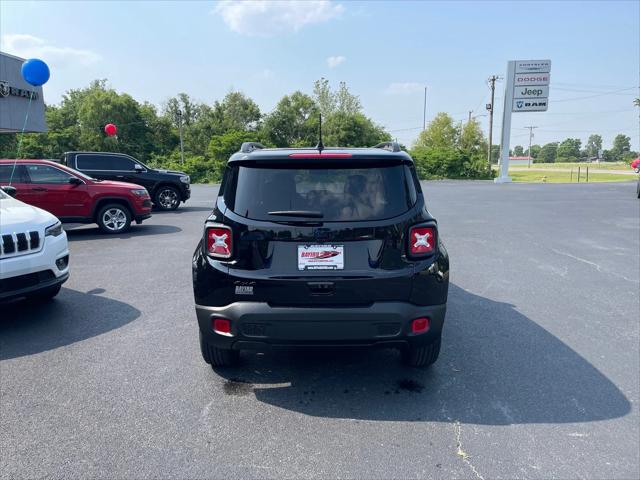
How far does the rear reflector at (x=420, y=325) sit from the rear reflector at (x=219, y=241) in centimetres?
137

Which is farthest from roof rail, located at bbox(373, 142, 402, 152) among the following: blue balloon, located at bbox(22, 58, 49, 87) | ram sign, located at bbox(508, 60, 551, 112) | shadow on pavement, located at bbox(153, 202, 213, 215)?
ram sign, located at bbox(508, 60, 551, 112)

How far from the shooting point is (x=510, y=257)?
7.96 metres

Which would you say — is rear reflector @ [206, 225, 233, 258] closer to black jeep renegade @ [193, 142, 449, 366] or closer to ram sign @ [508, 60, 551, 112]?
black jeep renegade @ [193, 142, 449, 366]

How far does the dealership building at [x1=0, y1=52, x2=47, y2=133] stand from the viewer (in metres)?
23.6

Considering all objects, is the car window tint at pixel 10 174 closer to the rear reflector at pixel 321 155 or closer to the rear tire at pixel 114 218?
the rear tire at pixel 114 218

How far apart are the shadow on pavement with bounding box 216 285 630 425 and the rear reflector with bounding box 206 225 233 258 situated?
3.35 feet

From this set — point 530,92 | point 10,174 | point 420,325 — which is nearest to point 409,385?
point 420,325

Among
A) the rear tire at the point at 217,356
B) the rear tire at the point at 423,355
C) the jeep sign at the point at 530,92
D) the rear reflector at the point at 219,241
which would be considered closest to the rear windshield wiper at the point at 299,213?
the rear reflector at the point at 219,241

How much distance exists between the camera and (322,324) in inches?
117

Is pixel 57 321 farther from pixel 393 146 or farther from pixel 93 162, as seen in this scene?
pixel 93 162

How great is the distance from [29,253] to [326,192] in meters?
3.44

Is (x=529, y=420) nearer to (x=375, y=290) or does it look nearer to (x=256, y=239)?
(x=375, y=290)

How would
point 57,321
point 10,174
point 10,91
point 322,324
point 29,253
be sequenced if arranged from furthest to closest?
point 10,91
point 10,174
point 57,321
point 29,253
point 322,324

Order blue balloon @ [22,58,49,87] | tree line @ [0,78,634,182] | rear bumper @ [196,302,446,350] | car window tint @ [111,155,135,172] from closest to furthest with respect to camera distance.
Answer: rear bumper @ [196,302,446,350] → blue balloon @ [22,58,49,87] → car window tint @ [111,155,135,172] → tree line @ [0,78,634,182]
